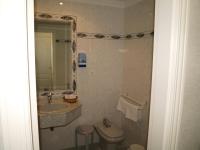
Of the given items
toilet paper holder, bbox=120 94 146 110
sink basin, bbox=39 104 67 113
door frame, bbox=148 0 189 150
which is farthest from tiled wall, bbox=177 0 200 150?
sink basin, bbox=39 104 67 113

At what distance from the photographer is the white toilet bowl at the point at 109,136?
2.25 m

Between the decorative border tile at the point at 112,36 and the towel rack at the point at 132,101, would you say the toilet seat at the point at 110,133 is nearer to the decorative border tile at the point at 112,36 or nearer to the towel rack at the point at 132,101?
the towel rack at the point at 132,101

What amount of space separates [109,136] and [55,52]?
1.49m

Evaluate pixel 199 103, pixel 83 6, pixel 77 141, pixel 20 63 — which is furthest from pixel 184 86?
pixel 77 141

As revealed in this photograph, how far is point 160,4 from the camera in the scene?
806 mm

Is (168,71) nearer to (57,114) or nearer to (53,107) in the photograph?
(57,114)

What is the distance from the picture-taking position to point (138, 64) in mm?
2434

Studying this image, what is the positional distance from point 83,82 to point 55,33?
2.86ft

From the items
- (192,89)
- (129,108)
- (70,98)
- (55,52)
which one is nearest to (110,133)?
(129,108)

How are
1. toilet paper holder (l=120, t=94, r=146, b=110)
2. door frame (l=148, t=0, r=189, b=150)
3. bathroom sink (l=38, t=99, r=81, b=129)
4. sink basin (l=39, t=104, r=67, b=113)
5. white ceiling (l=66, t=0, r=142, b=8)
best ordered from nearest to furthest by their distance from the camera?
door frame (l=148, t=0, r=189, b=150) < bathroom sink (l=38, t=99, r=81, b=129) < sink basin (l=39, t=104, r=67, b=113) < toilet paper holder (l=120, t=94, r=146, b=110) < white ceiling (l=66, t=0, r=142, b=8)

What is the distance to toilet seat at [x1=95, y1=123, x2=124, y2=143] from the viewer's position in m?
2.25

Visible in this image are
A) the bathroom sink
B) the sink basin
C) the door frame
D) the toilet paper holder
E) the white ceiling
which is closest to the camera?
the door frame

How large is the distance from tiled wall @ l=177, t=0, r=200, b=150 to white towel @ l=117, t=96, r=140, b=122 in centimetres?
137

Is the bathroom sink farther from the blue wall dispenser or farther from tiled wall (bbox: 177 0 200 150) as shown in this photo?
tiled wall (bbox: 177 0 200 150)
